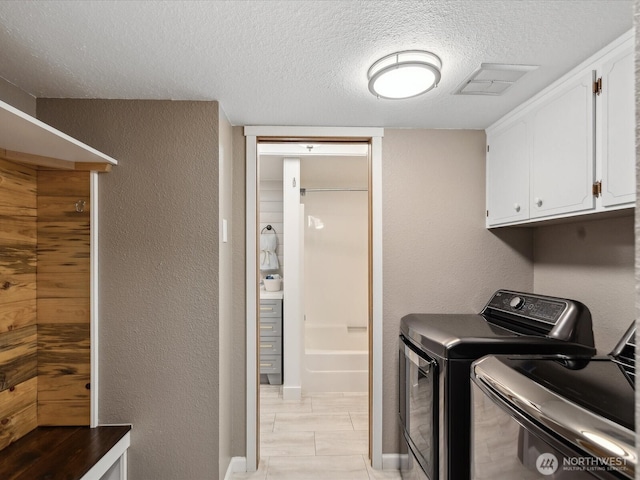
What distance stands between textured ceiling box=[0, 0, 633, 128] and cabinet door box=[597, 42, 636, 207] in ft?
0.40

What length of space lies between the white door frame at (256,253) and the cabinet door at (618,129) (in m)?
1.23

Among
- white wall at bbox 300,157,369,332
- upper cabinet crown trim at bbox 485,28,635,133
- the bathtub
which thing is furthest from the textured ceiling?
the bathtub

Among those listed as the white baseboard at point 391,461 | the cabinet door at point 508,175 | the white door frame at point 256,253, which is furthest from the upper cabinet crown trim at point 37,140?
the white baseboard at point 391,461

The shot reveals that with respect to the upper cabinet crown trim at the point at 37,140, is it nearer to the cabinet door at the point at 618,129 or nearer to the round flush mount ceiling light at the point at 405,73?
the round flush mount ceiling light at the point at 405,73

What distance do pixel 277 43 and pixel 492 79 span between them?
1014 mm

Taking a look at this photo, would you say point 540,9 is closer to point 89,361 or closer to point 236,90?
point 236,90

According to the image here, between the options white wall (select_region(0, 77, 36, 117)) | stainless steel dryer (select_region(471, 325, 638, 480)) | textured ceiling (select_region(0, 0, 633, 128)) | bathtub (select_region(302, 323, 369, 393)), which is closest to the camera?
stainless steel dryer (select_region(471, 325, 638, 480))

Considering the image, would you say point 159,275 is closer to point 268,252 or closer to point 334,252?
point 268,252

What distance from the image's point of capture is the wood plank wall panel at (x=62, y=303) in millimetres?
1902

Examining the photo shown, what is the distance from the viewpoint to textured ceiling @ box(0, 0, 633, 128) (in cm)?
123

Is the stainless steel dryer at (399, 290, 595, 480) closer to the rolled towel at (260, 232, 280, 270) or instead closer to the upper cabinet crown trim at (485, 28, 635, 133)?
the upper cabinet crown trim at (485, 28, 635, 133)

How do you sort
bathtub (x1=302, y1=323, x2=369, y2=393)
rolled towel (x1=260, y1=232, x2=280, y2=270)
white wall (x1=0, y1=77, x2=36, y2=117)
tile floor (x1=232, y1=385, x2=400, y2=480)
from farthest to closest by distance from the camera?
rolled towel (x1=260, y1=232, x2=280, y2=270)
bathtub (x1=302, y1=323, x2=369, y2=393)
tile floor (x1=232, y1=385, x2=400, y2=480)
white wall (x1=0, y1=77, x2=36, y2=117)

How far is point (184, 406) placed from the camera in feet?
6.43

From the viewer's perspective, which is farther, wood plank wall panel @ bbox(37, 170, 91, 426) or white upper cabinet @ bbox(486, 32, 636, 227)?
wood plank wall panel @ bbox(37, 170, 91, 426)
